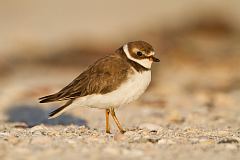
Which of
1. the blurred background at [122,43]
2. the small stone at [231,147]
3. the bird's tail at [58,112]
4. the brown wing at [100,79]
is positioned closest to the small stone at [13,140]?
the bird's tail at [58,112]

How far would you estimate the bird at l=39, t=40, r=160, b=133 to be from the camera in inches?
294

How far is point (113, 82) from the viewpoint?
24.6 feet

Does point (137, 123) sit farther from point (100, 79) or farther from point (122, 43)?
point (122, 43)

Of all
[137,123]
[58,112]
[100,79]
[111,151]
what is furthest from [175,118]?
[111,151]

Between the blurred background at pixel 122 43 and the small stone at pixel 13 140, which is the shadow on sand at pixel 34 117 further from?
the small stone at pixel 13 140

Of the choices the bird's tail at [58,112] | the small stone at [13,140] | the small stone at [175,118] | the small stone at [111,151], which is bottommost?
the small stone at [111,151]

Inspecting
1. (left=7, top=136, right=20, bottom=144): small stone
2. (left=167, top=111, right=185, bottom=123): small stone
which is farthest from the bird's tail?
(left=167, top=111, right=185, bottom=123): small stone

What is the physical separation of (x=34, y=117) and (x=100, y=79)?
3.06 meters

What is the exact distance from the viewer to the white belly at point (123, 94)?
293 inches

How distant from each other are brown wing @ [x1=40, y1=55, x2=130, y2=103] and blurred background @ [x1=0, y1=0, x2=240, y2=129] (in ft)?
6.36

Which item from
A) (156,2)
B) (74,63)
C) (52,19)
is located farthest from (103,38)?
(156,2)

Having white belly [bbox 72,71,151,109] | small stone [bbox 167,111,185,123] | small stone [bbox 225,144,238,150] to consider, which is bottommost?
small stone [bbox 225,144,238,150]

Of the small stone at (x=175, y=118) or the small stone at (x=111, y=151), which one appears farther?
the small stone at (x=175, y=118)

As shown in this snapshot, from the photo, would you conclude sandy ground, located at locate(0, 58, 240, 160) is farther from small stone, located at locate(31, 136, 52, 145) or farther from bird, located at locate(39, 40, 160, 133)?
bird, located at locate(39, 40, 160, 133)
